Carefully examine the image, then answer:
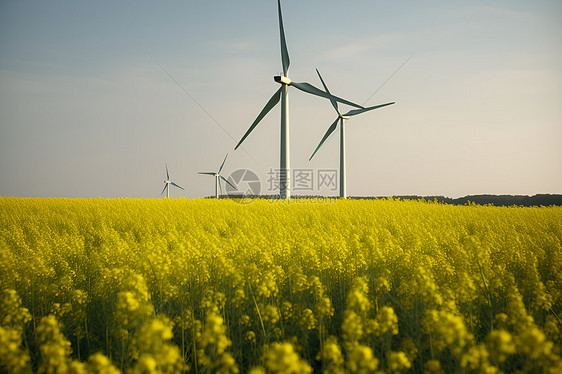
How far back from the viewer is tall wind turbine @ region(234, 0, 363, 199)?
21.8 m

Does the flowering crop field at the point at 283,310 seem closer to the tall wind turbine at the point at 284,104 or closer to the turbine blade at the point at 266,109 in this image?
the tall wind turbine at the point at 284,104

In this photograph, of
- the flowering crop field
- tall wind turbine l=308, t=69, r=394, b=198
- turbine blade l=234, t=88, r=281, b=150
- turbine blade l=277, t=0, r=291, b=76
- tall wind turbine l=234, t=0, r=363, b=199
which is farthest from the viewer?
tall wind turbine l=308, t=69, r=394, b=198

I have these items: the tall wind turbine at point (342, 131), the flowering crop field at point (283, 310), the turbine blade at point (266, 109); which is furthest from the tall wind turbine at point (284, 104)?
the flowering crop field at point (283, 310)

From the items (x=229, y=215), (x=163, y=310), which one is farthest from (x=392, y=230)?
(x=163, y=310)

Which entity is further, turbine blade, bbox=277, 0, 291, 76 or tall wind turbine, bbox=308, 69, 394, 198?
tall wind turbine, bbox=308, 69, 394, 198

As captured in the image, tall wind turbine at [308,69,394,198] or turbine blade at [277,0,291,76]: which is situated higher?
turbine blade at [277,0,291,76]

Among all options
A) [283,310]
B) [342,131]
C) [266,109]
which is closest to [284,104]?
[266,109]

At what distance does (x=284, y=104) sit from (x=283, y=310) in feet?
66.7

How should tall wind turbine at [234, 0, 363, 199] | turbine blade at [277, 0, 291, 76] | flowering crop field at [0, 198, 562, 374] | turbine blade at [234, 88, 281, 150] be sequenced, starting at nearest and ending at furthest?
flowering crop field at [0, 198, 562, 374] < tall wind turbine at [234, 0, 363, 199] < turbine blade at [277, 0, 291, 76] < turbine blade at [234, 88, 281, 150]

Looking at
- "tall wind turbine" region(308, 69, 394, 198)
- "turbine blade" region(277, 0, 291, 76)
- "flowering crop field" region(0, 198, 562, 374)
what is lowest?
"flowering crop field" region(0, 198, 562, 374)

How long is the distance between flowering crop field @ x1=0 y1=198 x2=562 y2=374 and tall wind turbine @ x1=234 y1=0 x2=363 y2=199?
40.2 feet

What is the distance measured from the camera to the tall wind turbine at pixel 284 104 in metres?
21.8

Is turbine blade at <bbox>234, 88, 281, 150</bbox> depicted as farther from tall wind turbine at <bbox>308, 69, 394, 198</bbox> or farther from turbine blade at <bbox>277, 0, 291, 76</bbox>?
tall wind turbine at <bbox>308, 69, 394, 198</bbox>

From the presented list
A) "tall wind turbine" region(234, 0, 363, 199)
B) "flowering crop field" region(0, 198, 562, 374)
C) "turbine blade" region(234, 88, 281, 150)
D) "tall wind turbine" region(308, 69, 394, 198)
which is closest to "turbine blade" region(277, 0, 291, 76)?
"tall wind turbine" region(234, 0, 363, 199)
